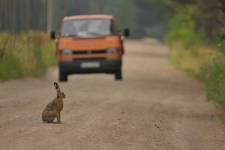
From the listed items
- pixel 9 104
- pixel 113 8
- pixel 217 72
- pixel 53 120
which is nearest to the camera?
pixel 53 120

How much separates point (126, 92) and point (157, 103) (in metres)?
2.34

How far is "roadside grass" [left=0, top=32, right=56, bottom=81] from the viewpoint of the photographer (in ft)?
76.8

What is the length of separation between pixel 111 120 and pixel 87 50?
11382 millimetres

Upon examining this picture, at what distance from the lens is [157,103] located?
58.0 ft

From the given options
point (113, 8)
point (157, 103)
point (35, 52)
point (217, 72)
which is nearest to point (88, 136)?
point (157, 103)

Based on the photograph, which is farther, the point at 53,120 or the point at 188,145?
the point at 53,120

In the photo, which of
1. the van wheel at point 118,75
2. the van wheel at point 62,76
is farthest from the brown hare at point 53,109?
the van wheel at point 118,75

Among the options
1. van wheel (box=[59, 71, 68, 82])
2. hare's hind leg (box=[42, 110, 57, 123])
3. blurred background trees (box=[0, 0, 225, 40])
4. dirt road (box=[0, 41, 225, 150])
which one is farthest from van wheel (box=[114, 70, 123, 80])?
hare's hind leg (box=[42, 110, 57, 123])

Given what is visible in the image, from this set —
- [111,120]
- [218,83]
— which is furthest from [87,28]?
[111,120]

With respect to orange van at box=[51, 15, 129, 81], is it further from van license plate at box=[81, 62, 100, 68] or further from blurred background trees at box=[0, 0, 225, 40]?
blurred background trees at box=[0, 0, 225, 40]

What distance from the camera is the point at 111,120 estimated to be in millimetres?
13453

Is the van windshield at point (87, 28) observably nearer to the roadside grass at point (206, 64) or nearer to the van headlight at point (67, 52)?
the van headlight at point (67, 52)

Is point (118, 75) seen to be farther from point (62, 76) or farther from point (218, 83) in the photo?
point (218, 83)

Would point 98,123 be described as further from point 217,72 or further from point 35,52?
point 35,52
